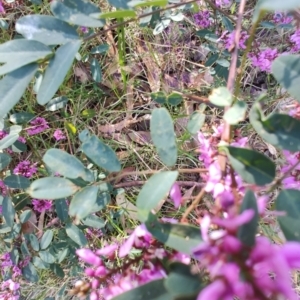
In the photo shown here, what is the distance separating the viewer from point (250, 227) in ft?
1.65

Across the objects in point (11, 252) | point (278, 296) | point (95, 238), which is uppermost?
point (278, 296)

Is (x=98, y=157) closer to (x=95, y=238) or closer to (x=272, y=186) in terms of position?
(x=272, y=186)

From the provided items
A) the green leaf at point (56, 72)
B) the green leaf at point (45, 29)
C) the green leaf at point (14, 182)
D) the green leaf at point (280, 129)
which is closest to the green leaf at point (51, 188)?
the green leaf at point (56, 72)

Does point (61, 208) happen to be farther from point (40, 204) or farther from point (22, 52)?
point (22, 52)

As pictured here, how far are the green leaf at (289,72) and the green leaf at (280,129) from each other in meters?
0.05

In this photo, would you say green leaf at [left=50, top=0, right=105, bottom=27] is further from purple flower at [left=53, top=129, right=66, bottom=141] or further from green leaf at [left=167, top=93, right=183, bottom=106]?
purple flower at [left=53, top=129, right=66, bottom=141]

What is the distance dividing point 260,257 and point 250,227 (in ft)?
0.20

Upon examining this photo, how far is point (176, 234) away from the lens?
61 centimetres

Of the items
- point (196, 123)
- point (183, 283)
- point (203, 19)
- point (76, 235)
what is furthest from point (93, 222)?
point (203, 19)

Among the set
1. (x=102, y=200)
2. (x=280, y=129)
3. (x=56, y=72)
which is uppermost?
(x=56, y=72)

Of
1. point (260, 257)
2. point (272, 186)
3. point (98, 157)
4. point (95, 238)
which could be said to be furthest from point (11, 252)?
point (260, 257)

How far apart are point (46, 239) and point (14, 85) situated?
0.67 meters

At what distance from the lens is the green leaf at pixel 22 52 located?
739mm

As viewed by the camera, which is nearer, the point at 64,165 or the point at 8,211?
the point at 64,165
